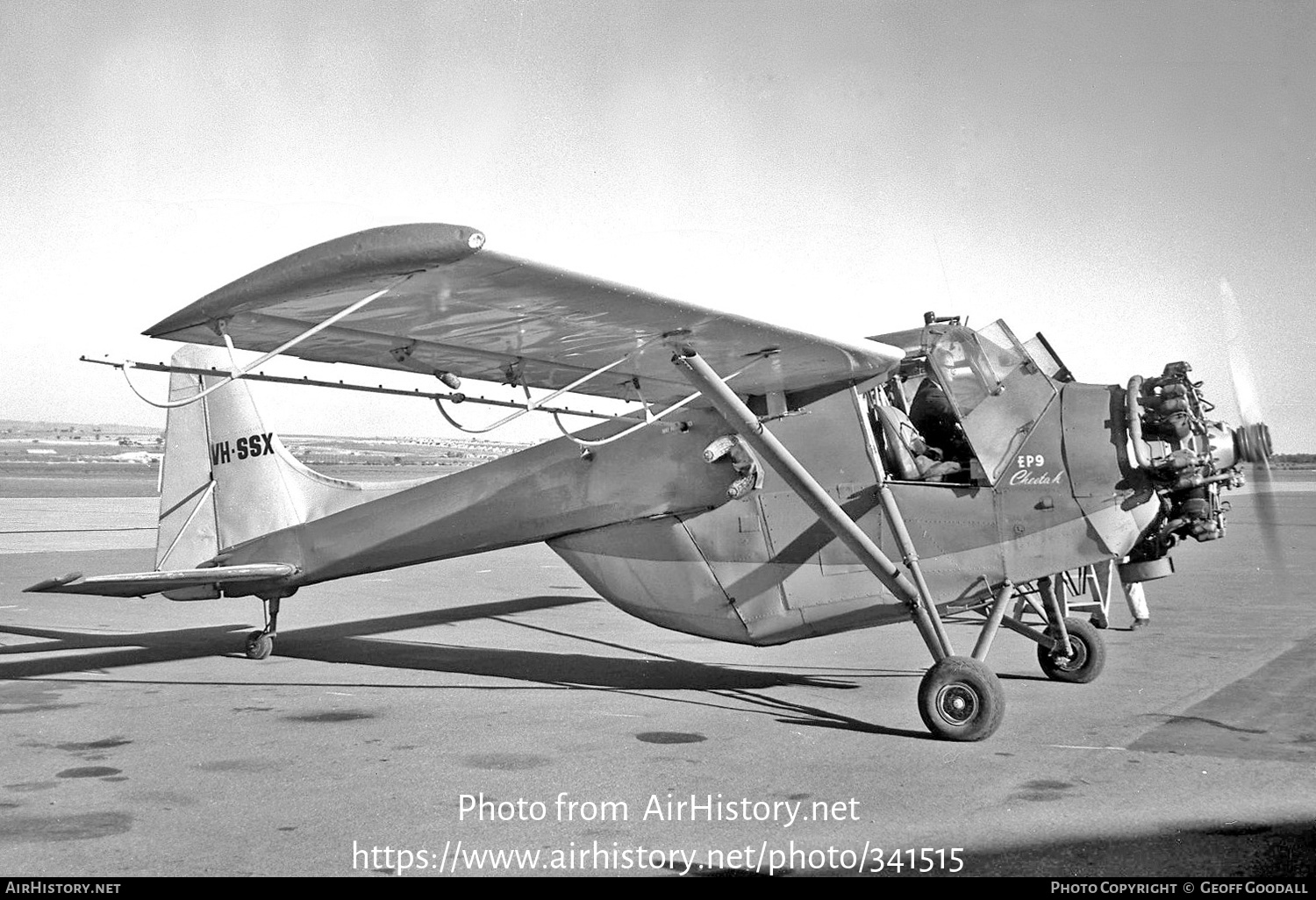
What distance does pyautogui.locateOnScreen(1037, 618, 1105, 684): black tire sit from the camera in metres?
8.37

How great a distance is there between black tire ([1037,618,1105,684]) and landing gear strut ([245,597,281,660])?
6.82m

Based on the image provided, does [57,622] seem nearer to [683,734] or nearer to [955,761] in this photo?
[683,734]

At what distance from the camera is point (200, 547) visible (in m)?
10.4

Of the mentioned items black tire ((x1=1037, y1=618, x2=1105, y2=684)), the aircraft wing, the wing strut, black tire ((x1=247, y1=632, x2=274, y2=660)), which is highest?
the aircraft wing

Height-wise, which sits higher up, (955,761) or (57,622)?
(57,622)

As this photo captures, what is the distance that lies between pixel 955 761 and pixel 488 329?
3.71 meters

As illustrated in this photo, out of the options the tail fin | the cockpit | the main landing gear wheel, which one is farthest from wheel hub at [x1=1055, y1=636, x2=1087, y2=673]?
the tail fin

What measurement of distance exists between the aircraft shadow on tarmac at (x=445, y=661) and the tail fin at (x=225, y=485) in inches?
43.5

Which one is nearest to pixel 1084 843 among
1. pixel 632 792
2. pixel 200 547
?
pixel 632 792

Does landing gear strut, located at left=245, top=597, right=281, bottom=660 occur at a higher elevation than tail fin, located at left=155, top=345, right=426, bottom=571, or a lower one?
lower

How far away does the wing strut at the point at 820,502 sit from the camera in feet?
22.2

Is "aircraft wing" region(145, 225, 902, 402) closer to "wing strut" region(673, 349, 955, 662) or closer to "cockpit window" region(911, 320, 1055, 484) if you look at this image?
"wing strut" region(673, 349, 955, 662)

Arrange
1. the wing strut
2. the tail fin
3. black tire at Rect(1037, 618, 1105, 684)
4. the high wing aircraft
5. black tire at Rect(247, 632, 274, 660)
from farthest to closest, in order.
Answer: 1. the tail fin
2. black tire at Rect(247, 632, 274, 660)
3. black tire at Rect(1037, 618, 1105, 684)
4. the wing strut
5. the high wing aircraft

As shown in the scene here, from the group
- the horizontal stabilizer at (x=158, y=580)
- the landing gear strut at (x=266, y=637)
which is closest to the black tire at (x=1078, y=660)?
the horizontal stabilizer at (x=158, y=580)
